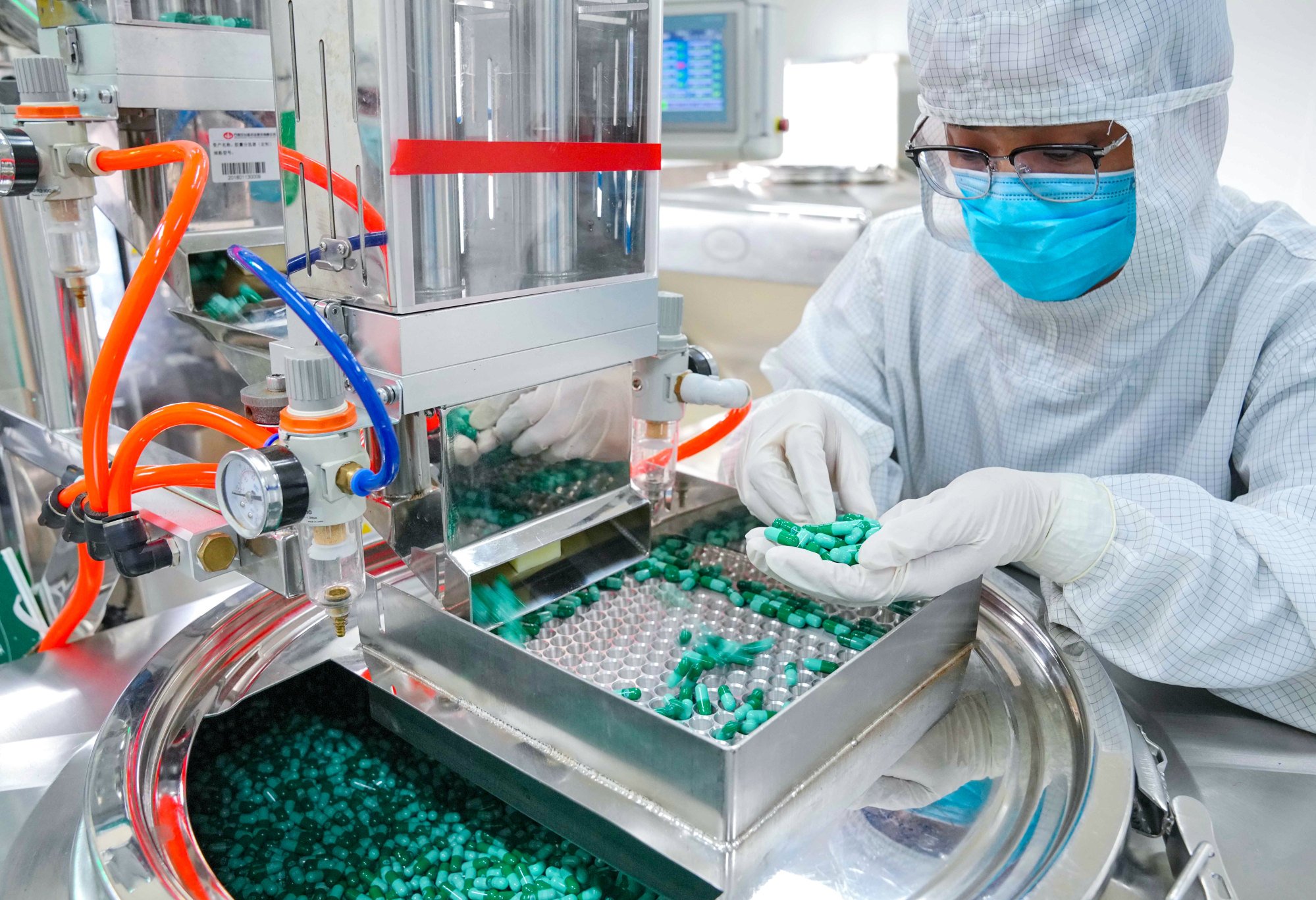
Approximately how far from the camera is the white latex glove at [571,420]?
2.92 ft

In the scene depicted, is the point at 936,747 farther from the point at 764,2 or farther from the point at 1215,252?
the point at 764,2

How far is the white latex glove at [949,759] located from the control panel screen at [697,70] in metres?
2.29

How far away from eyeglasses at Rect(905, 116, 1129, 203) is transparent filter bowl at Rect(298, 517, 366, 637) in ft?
2.92

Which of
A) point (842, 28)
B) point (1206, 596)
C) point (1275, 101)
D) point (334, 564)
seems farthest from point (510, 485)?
point (842, 28)

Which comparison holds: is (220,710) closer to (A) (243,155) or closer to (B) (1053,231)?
(A) (243,155)

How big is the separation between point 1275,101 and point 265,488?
245cm

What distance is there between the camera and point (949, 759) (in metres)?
0.89

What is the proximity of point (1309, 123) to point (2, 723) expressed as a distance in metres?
2.69

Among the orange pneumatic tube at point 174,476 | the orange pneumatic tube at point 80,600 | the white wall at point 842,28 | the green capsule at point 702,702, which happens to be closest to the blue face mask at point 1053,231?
the green capsule at point 702,702

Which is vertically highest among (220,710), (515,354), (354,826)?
(515,354)

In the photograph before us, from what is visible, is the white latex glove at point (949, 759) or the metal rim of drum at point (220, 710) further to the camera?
the white latex glove at point (949, 759)

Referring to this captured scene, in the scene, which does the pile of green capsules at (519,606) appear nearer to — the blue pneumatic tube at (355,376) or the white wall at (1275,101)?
the blue pneumatic tube at (355,376)

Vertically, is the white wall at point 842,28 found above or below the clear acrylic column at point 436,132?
above

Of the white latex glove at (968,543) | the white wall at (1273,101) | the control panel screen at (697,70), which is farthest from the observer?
the control panel screen at (697,70)
